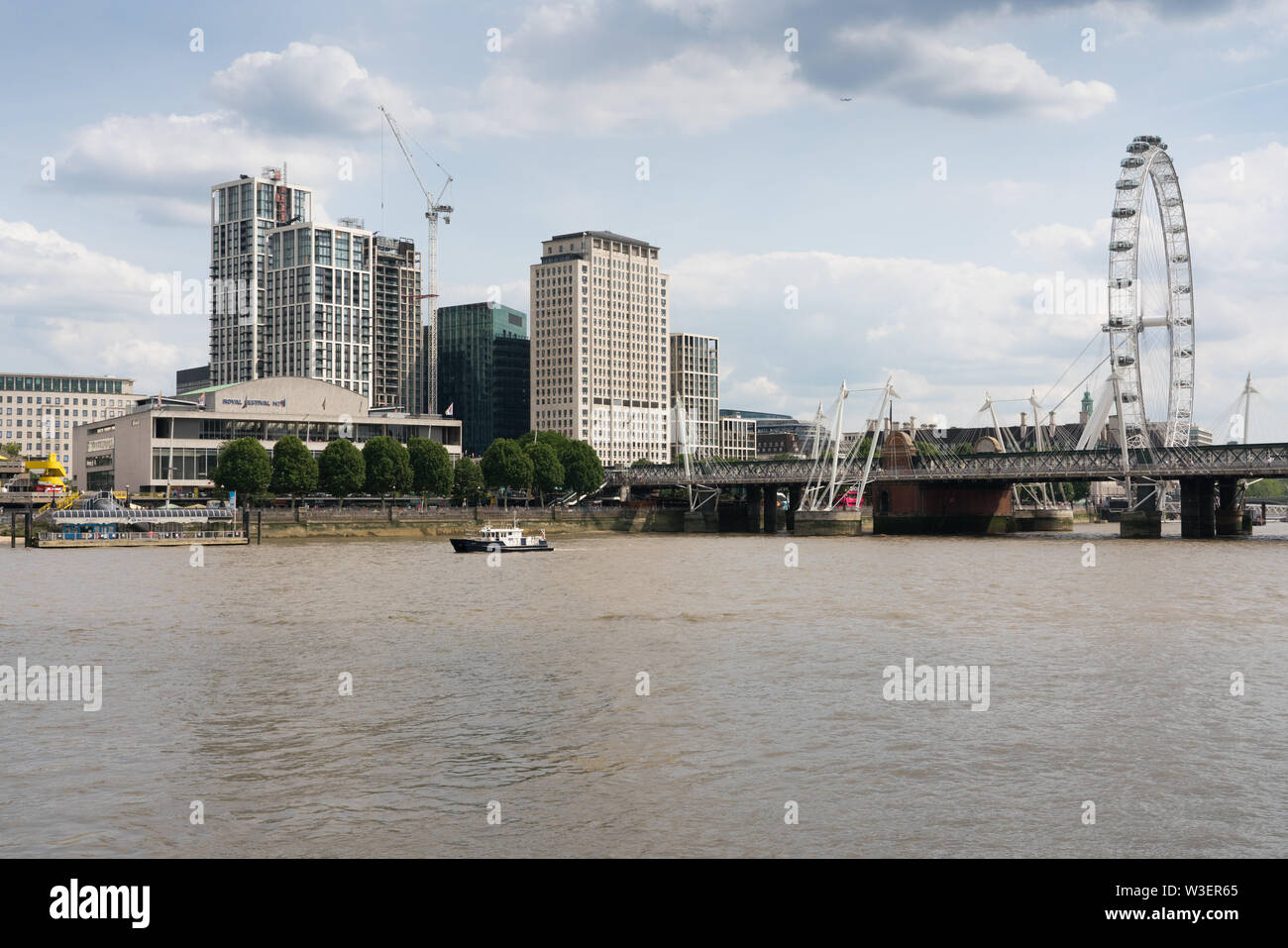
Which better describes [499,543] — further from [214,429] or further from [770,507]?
[214,429]

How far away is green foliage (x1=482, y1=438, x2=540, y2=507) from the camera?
152m

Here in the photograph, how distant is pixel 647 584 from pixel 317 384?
117046 millimetres

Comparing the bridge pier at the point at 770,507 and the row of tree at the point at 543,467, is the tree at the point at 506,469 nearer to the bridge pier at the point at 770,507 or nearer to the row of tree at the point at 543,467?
the row of tree at the point at 543,467

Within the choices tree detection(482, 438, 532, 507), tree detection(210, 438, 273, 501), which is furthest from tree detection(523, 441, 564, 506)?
tree detection(210, 438, 273, 501)

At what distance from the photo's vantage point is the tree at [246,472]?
12712cm

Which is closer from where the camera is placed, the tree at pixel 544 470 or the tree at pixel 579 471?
the tree at pixel 544 470

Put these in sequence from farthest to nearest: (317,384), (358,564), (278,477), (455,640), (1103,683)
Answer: (317,384) < (278,477) < (358,564) < (455,640) < (1103,683)

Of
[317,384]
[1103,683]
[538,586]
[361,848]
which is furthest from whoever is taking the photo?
[317,384]

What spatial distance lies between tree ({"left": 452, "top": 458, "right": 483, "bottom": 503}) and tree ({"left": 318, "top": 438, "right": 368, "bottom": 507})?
55.2ft

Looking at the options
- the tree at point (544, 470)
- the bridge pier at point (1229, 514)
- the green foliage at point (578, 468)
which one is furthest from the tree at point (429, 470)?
the bridge pier at point (1229, 514)

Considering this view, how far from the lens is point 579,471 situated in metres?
170
